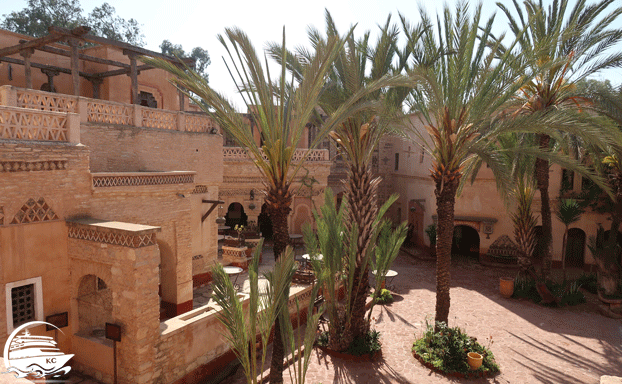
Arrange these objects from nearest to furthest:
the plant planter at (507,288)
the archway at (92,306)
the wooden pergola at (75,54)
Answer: the archway at (92,306), the wooden pergola at (75,54), the plant planter at (507,288)

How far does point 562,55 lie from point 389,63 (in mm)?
5832

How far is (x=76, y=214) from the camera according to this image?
8.28 metres

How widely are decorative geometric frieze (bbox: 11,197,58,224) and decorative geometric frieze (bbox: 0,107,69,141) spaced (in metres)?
1.20

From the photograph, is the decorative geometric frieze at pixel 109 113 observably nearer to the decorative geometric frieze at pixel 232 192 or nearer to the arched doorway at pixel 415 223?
the decorative geometric frieze at pixel 232 192

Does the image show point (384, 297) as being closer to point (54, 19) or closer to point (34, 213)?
point (34, 213)

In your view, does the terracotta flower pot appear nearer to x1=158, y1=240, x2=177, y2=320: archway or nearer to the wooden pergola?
x1=158, y1=240, x2=177, y2=320: archway

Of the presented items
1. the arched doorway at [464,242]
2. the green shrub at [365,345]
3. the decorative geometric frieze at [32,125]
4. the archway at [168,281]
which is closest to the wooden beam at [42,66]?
the decorative geometric frieze at [32,125]

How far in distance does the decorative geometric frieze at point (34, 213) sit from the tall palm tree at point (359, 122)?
18.4ft

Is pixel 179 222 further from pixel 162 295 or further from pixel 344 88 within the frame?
pixel 344 88

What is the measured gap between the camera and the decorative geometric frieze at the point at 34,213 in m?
7.41

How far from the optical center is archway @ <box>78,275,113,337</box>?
8562mm

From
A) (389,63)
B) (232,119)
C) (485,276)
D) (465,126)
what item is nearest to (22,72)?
(232,119)

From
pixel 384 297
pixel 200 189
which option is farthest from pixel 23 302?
pixel 384 297
